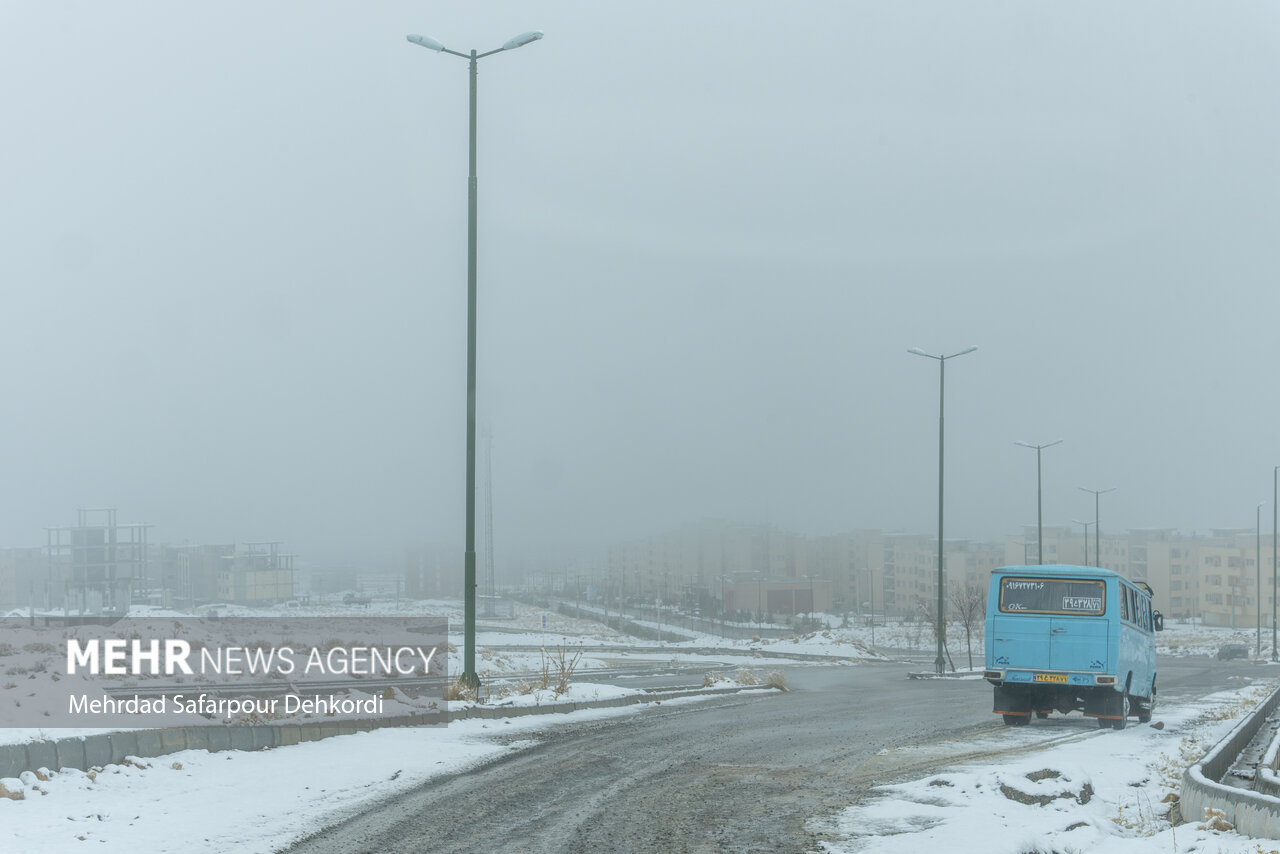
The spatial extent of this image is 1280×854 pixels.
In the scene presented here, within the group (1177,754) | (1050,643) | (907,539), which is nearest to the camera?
(1177,754)

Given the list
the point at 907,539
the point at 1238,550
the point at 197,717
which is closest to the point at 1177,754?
the point at 197,717

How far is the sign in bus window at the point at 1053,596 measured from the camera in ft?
65.8

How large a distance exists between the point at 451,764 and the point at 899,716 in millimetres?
10373

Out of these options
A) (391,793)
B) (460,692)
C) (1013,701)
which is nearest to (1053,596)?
(1013,701)

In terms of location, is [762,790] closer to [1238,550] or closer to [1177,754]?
[1177,754]

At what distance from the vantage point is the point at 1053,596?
20297 millimetres

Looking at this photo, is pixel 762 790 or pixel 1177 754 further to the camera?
pixel 1177 754

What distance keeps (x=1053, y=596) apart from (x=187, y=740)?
48.2 ft

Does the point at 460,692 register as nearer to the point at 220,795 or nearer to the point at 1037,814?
the point at 220,795

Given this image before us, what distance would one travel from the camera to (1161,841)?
818cm

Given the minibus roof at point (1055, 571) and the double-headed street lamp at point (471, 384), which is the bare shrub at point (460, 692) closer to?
the double-headed street lamp at point (471, 384)

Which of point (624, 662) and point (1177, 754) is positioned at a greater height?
point (1177, 754)

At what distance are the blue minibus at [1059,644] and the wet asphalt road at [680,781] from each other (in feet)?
1.92

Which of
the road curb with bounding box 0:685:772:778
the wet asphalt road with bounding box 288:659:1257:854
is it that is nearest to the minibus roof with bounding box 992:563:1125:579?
the wet asphalt road with bounding box 288:659:1257:854
